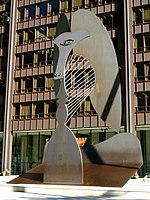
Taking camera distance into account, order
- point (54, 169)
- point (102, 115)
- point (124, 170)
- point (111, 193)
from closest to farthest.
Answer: point (111, 193) < point (124, 170) < point (54, 169) < point (102, 115)

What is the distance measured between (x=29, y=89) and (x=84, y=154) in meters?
22.6

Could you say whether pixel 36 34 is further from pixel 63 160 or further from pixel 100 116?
pixel 63 160

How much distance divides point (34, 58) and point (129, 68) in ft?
36.9

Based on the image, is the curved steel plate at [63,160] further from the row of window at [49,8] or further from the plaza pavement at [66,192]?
the row of window at [49,8]

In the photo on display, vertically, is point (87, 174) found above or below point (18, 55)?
below

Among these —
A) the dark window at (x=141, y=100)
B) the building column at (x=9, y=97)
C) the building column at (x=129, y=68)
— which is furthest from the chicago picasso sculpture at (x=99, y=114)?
the building column at (x=9, y=97)

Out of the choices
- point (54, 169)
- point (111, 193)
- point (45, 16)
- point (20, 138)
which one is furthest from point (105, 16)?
point (111, 193)

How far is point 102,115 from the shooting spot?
16.2 metres

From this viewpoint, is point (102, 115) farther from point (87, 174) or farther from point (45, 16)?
point (45, 16)

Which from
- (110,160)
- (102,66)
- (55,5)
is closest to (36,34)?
(55,5)

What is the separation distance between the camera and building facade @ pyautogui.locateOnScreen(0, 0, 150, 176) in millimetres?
31734

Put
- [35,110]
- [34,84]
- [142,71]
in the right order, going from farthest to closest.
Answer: [34,84] → [35,110] → [142,71]

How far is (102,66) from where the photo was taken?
53.6 feet

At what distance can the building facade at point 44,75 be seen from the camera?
104 feet
